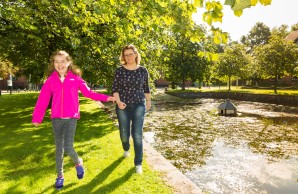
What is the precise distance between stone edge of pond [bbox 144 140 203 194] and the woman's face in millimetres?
2283

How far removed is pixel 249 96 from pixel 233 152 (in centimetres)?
2394

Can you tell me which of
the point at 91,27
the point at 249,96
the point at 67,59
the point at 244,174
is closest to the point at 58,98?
the point at 67,59

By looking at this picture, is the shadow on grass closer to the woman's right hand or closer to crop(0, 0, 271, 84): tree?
the woman's right hand

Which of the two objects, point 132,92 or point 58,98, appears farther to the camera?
point 132,92

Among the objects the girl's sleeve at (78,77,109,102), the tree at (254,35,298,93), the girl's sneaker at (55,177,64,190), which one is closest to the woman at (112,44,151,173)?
the girl's sleeve at (78,77,109,102)

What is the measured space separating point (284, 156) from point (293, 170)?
4.32 feet

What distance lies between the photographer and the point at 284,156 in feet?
28.7

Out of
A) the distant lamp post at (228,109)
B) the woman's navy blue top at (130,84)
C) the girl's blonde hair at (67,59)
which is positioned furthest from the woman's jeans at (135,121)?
the distant lamp post at (228,109)

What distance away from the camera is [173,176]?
538 centimetres

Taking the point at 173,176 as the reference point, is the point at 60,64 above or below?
above

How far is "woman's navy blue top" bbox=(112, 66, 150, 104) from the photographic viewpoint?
523 cm

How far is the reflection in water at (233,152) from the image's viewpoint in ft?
21.6

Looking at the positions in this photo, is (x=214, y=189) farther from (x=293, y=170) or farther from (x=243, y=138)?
(x=243, y=138)

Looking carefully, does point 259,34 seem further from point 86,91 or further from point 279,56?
point 86,91
